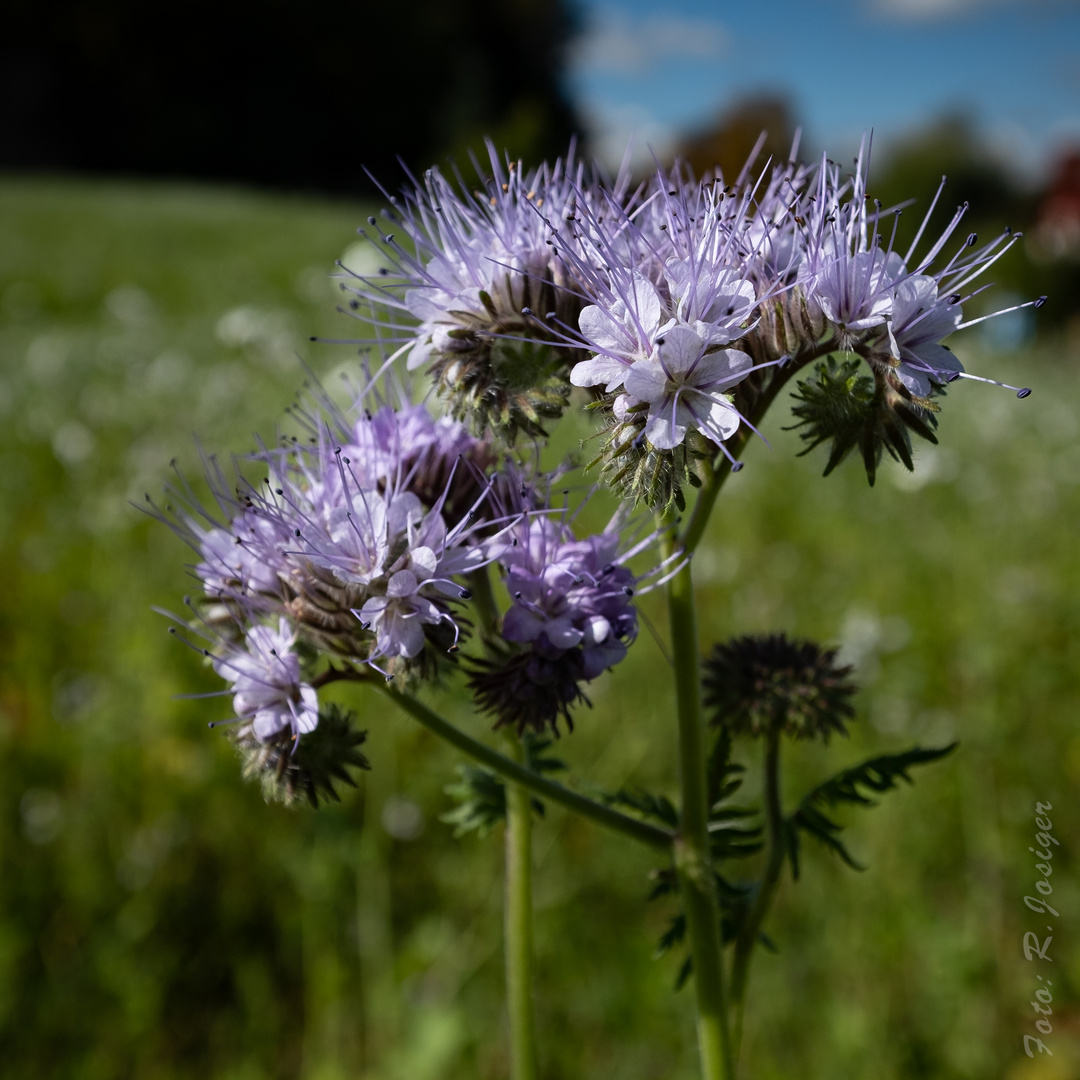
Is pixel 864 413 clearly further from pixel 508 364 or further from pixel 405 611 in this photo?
pixel 405 611

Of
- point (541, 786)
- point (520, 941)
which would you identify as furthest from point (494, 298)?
point (520, 941)

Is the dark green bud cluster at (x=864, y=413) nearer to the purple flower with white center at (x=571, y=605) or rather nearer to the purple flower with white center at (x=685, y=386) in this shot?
the purple flower with white center at (x=685, y=386)

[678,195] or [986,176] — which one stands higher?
[986,176]

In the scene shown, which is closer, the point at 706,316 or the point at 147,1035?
the point at 706,316

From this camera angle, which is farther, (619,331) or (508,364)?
(508,364)

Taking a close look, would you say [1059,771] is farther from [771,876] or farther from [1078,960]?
[771,876]

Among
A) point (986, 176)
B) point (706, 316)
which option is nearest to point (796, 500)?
point (706, 316)
